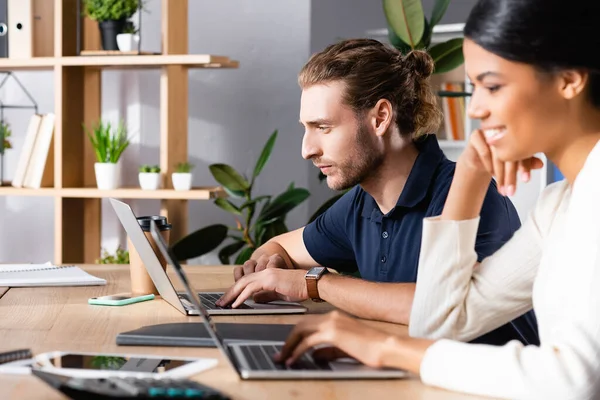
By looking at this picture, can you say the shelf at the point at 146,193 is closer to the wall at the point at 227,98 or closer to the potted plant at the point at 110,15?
the wall at the point at 227,98

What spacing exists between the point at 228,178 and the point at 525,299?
7.55 ft

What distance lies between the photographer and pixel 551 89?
1205mm

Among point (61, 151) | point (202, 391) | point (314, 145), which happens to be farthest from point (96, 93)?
point (202, 391)

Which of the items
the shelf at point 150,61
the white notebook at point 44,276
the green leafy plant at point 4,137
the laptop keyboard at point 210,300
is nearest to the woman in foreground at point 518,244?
the laptop keyboard at point 210,300

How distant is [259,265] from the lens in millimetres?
2004

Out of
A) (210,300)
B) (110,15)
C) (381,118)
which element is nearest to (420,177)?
(381,118)

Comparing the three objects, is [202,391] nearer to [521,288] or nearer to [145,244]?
[521,288]

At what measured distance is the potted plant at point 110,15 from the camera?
3.47 m

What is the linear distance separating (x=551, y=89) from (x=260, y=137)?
109 inches

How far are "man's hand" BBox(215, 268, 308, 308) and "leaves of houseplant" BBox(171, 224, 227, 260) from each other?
5.76 ft

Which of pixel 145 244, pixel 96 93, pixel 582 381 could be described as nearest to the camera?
pixel 582 381

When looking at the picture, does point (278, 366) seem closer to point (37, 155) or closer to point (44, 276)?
point (44, 276)

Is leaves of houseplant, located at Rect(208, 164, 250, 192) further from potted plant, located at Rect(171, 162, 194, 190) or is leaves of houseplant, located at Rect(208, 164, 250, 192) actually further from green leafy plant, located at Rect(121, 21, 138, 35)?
green leafy plant, located at Rect(121, 21, 138, 35)

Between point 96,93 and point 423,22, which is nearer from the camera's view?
point 423,22
